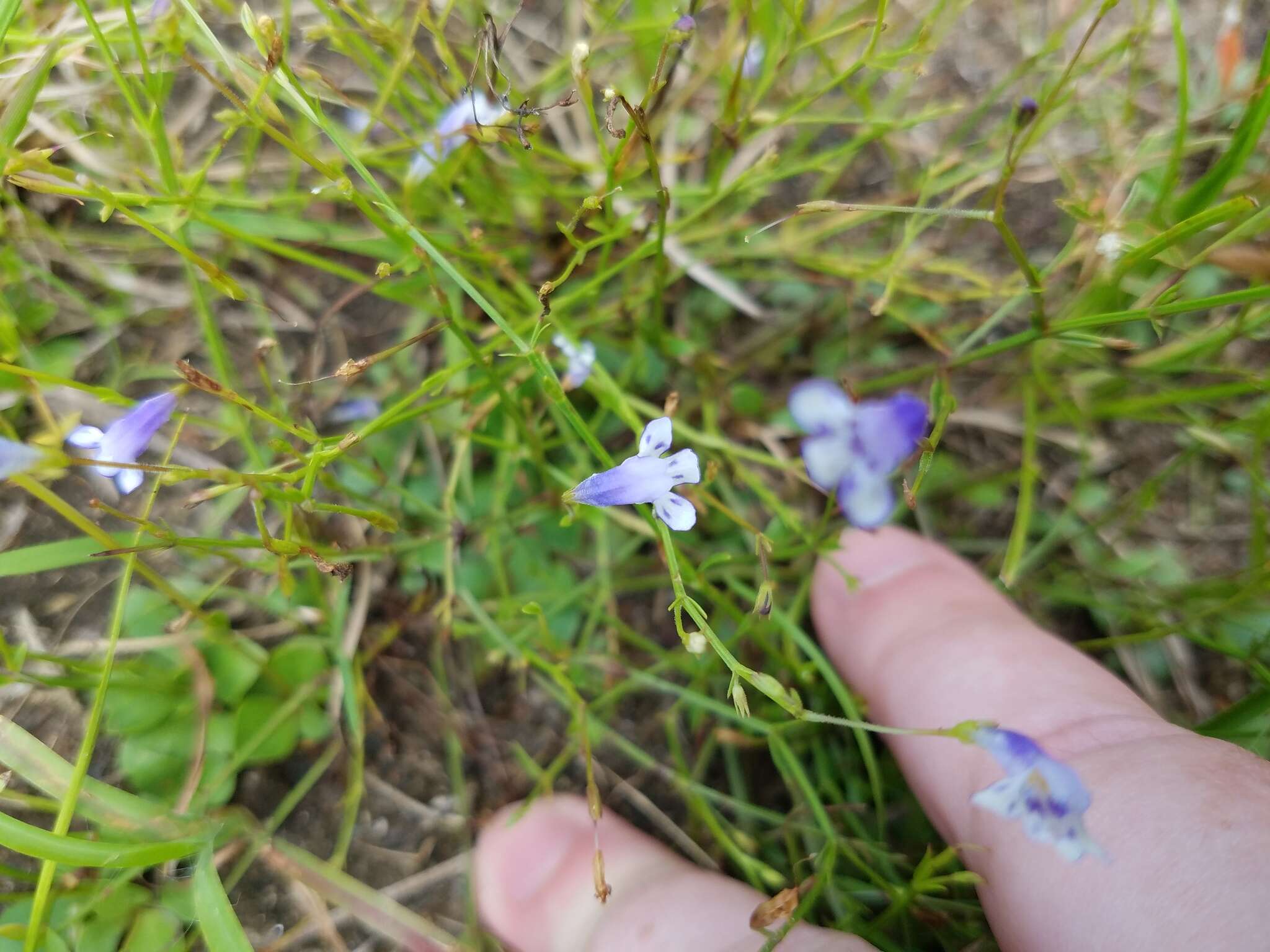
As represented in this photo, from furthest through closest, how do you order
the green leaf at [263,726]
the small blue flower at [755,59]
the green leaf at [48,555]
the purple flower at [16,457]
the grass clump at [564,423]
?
1. the small blue flower at [755,59]
2. the green leaf at [263,726]
3. the grass clump at [564,423]
4. the green leaf at [48,555]
5. the purple flower at [16,457]

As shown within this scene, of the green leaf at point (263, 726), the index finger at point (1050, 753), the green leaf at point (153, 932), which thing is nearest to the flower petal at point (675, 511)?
the index finger at point (1050, 753)

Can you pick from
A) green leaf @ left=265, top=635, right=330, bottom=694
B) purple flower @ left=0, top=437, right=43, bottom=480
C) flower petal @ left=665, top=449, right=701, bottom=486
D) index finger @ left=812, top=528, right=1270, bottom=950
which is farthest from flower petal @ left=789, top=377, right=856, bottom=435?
green leaf @ left=265, top=635, right=330, bottom=694

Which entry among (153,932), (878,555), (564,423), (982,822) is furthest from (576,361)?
(153,932)

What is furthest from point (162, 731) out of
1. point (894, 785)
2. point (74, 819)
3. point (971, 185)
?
point (971, 185)

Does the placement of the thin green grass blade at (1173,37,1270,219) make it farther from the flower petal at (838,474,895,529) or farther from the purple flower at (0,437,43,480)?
the purple flower at (0,437,43,480)

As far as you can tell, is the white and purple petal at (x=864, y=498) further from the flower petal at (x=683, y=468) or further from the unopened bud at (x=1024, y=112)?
the unopened bud at (x=1024, y=112)

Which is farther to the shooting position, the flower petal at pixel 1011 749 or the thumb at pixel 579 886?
the thumb at pixel 579 886

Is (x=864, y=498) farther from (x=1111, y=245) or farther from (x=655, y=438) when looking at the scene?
(x=1111, y=245)
